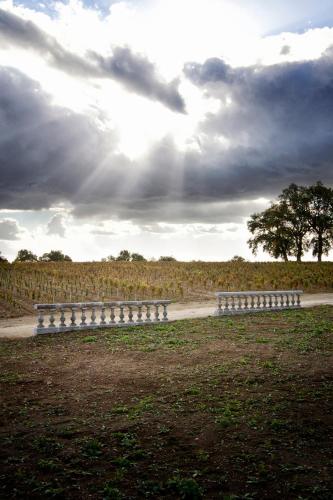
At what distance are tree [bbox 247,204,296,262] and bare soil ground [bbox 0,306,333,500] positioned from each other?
5678 centimetres

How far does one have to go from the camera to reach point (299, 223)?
6875cm

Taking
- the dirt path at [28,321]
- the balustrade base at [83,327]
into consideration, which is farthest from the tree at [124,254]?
the balustrade base at [83,327]

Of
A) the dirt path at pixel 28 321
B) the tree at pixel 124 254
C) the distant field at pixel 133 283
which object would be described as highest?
the tree at pixel 124 254

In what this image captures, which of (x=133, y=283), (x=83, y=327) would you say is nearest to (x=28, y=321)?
(x=83, y=327)

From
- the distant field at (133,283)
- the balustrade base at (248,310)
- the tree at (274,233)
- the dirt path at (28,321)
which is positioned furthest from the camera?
the tree at (274,233)

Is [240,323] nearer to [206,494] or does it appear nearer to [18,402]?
[18,402]

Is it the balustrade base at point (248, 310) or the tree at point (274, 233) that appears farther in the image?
the tree at point (274, 233)

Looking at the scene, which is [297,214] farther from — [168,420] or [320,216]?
[168,420]

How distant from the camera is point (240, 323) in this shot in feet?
57.1

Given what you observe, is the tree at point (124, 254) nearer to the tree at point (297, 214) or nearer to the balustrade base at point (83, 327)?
the tree at point (297, 214)

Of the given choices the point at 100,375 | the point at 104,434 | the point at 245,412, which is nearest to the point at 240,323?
the point at 100,375

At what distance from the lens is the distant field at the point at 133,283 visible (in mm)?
26203

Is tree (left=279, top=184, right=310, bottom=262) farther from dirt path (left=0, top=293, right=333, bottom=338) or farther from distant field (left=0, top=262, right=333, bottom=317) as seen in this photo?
dirt path (left=0, top=293, right=333, bottom=338)

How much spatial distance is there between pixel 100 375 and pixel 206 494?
210 inches
